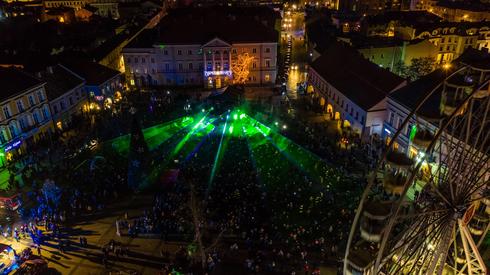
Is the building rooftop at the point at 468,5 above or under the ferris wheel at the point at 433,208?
above

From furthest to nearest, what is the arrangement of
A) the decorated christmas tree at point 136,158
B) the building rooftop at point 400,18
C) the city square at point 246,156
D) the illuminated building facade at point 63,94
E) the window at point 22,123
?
the building rooftop at point 400,18 → the illuminated building facade at point 63,94 → the window at point 22,123 → the decorated christmas tree at point 136,158 → the city square at point 246,156

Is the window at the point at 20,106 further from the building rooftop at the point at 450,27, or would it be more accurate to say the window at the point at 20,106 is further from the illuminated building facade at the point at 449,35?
the building rooftop at the point at 450,27

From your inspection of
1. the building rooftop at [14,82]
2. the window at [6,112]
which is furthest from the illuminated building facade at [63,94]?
the window at [6,112]

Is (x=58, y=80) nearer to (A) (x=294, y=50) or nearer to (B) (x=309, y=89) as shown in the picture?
(B) (x=309, y=89)

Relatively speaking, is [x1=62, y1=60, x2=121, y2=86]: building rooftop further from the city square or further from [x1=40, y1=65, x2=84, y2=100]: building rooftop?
[x1=40, y1=65, x2=84, y2=100]: building rooftop

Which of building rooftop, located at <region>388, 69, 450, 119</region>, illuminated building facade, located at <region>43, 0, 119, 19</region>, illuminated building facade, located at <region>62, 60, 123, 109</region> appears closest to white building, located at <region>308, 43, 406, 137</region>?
building rooftop, located at <region>388, 69, 450, 119</region>
